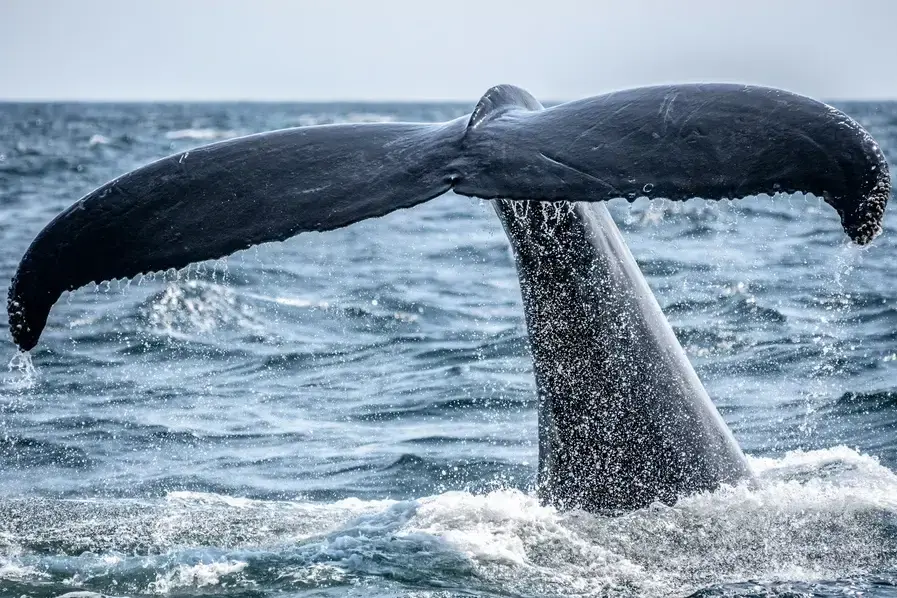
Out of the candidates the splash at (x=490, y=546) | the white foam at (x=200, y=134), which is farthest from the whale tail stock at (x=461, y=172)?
the white foam at (x=200, y=134)

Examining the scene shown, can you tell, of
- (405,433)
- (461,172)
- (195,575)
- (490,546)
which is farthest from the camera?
(405,433)

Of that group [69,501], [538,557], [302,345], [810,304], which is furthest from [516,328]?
[538,557]

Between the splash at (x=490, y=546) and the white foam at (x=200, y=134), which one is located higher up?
the white foam at (x=200, y=134)

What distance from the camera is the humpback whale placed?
3551 millimetres

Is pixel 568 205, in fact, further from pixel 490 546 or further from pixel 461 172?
pixel 490 546

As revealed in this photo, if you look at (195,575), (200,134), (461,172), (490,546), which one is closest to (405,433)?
(490,546)

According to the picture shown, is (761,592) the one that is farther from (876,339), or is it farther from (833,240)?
(833,240)

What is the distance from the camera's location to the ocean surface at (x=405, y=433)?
4.85 m

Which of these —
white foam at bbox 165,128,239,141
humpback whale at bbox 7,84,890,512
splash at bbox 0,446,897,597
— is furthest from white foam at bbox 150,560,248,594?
white foam at bbox 165,128,239,141

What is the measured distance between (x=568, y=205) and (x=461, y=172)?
3.09 ft

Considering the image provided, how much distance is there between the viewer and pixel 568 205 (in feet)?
15.3

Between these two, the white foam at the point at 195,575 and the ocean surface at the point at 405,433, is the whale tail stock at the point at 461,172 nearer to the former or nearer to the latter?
the ocean surface at the point at 405,433

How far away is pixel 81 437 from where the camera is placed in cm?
817

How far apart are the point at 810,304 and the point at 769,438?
16.0 ft
